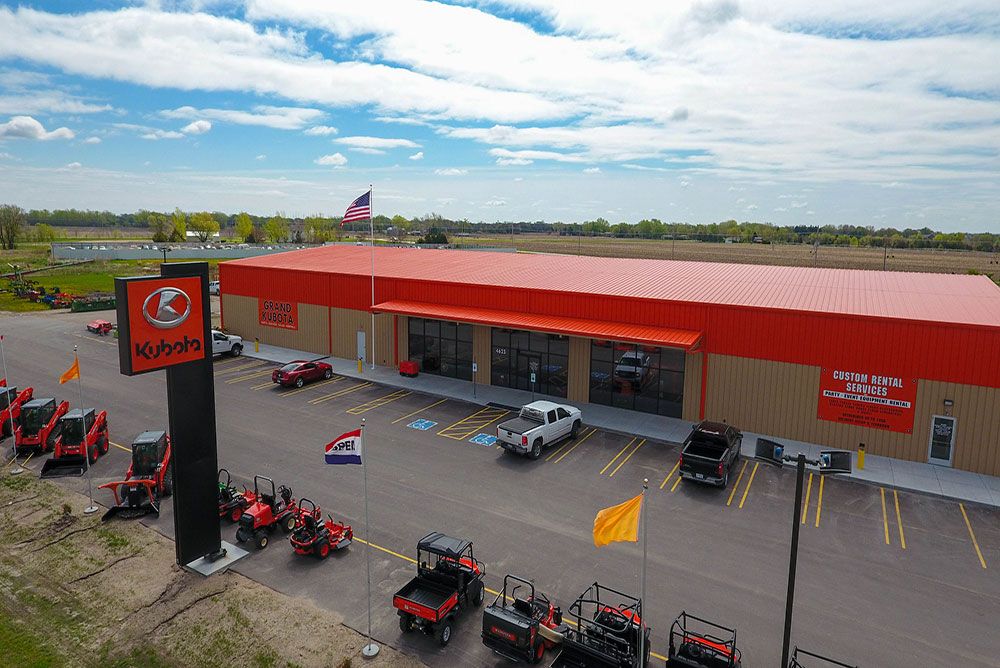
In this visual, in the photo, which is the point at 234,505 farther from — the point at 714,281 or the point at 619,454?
the point at 714,281

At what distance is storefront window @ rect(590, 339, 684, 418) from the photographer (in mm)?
27844

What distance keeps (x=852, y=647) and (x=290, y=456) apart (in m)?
18.0

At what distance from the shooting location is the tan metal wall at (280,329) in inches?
1545

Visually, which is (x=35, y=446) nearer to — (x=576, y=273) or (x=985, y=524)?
(x=576, y=273)

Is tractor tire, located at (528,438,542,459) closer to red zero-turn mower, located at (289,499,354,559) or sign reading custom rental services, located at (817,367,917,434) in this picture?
red zero-turn mower, located at (289,499,354,559)

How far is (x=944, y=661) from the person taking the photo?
40.7 ft

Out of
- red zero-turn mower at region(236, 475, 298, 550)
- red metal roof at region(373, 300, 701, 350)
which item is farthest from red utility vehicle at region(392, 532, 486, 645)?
red metal roof at region(373, 300, 701, 350)

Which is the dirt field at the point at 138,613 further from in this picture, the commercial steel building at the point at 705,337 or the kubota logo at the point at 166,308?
the commercial steel building at the point at 705,337

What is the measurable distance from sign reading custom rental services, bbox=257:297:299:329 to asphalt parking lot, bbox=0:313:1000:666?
13522mm

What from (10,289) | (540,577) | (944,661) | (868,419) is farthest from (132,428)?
(10,289)

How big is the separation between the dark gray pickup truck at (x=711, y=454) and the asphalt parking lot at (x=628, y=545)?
0.50 m

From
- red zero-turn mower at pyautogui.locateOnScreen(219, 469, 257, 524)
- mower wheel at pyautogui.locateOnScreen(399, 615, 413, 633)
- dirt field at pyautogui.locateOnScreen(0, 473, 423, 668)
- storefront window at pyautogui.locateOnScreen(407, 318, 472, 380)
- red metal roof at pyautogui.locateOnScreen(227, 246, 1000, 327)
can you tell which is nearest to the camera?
dirt field at pyautogui.locateOnScreen(0, 473, 423, 668)

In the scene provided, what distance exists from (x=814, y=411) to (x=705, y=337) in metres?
5.13

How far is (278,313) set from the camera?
41.5m
